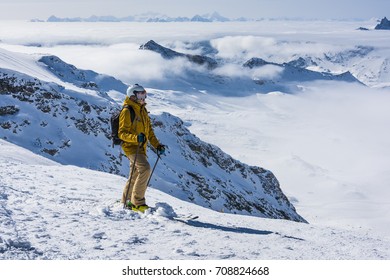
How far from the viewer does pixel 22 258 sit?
6.66 m

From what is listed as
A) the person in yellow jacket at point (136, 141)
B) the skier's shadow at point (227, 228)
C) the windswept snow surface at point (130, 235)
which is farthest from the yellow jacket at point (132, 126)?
the skier's shadow at point (227, 228)

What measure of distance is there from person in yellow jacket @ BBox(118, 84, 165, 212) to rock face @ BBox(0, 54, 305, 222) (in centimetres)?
929

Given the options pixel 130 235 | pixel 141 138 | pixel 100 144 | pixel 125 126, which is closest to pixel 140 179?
pixel 141 138

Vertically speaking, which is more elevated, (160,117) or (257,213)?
(160,117)

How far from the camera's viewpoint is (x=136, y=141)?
9.30 m

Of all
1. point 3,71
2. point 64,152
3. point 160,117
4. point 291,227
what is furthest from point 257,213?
point 291,227

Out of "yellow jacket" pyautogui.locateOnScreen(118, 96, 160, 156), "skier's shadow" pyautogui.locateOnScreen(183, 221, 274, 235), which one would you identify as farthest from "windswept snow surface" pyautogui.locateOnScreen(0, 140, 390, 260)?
"yellow jacket" pyautogui.locateOnScreen(118, 96, 160, 156)

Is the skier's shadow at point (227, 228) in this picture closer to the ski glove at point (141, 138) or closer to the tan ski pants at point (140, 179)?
the tan ski pants at point (140, 179)

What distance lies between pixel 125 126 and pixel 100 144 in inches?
961

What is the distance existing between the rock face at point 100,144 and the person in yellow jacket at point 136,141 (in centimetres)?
929

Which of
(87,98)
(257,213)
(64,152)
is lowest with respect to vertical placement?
(257,213)
